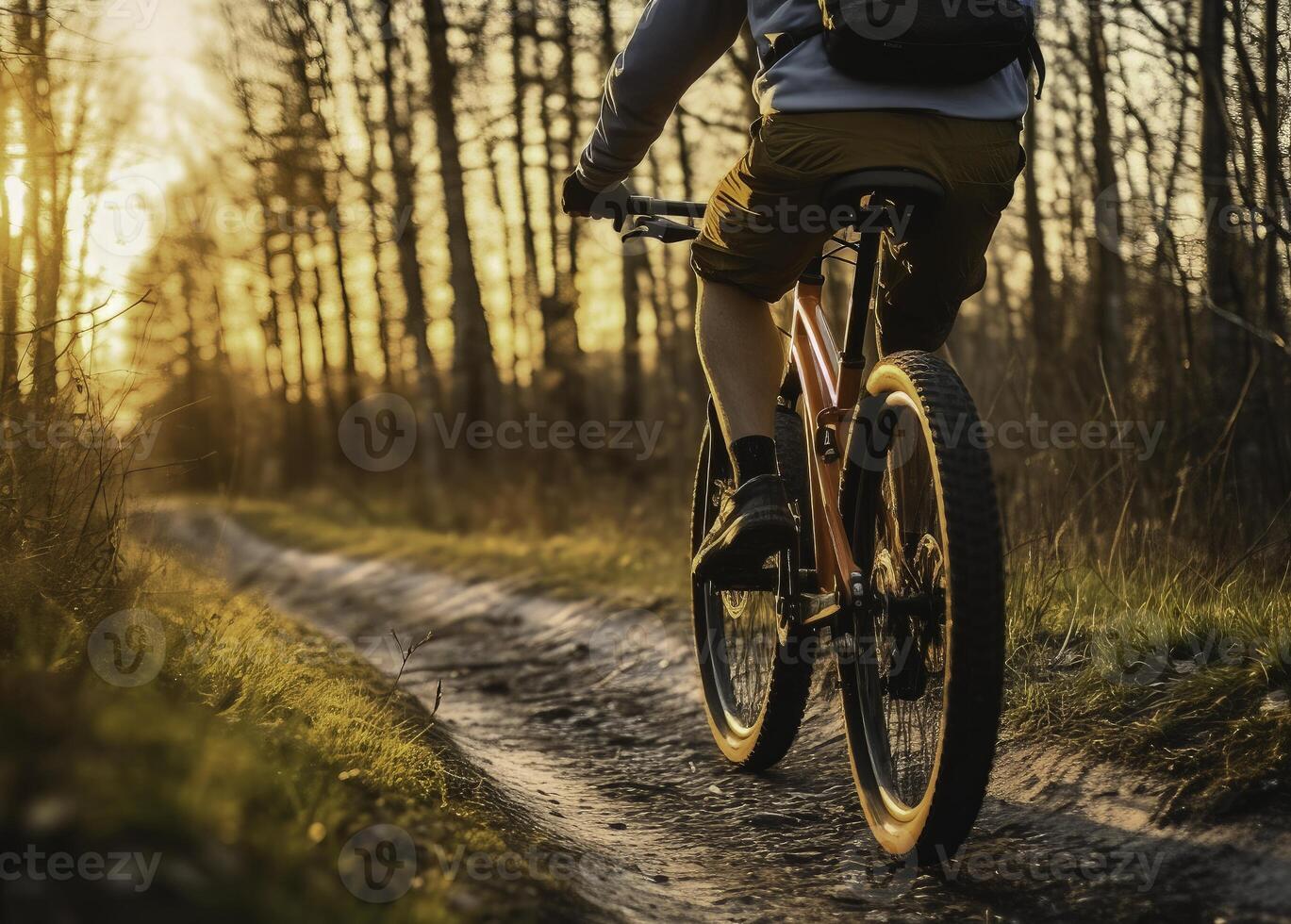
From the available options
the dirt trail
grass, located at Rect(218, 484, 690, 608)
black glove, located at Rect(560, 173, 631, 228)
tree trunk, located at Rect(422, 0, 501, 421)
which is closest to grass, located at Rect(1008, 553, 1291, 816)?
the dirt trail

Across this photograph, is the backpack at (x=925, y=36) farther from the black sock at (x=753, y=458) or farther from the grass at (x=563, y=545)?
the grass at (x=563, y=545)

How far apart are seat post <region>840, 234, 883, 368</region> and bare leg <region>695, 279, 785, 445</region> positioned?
24 centimetres

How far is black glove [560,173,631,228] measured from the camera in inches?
121

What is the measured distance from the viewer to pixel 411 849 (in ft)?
6.01

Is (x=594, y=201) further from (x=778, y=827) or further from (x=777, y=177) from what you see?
(x=778, y=827)

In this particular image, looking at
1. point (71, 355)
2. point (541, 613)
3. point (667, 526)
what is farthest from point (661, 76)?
point (667, 526)

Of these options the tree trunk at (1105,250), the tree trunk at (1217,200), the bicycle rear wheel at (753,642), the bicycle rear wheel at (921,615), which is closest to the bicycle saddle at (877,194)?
the bicycle rear wheel at (921,615)

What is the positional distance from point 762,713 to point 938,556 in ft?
3.26

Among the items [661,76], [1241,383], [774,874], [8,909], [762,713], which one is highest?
[661,76]

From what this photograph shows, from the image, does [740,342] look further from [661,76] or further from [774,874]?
[774,874]

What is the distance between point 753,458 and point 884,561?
0.43 meters

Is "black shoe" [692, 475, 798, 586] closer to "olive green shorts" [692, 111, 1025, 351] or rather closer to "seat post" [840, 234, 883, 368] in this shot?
"seat post" [840, 234, 883, 368]

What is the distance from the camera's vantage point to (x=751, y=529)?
2590 millimetres

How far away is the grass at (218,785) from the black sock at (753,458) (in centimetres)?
98
